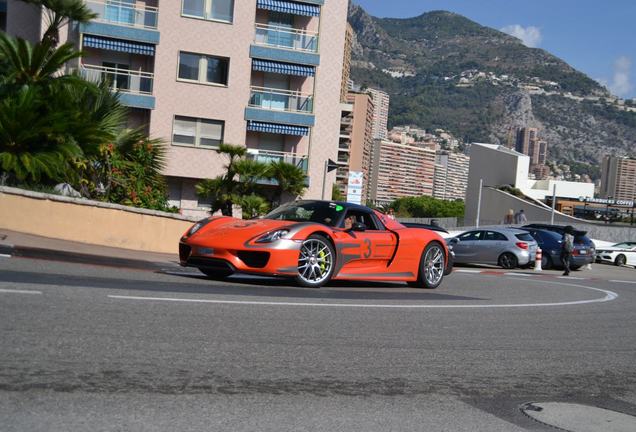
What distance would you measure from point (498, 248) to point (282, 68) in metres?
14.1

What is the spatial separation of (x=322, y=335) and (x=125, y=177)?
13.8 meters

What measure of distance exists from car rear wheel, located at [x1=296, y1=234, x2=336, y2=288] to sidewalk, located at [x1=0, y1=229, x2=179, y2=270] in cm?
242

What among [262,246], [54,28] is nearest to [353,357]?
[262,246]

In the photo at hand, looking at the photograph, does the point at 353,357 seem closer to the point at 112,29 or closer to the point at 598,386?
the point at 598,386

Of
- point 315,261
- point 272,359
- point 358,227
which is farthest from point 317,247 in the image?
point 272,359

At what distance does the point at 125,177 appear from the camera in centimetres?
2056

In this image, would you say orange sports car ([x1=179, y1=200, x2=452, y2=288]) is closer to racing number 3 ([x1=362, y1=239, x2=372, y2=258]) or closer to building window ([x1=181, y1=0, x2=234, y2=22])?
racing number 3 ([x1=362, y1=239, x2=372, y2=258])

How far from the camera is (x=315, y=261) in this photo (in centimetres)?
1202

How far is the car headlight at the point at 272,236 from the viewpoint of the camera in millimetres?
11492

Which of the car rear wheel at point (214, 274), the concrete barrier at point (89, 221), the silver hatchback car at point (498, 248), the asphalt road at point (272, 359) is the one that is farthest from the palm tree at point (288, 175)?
the asphalt road at point (272, 359)

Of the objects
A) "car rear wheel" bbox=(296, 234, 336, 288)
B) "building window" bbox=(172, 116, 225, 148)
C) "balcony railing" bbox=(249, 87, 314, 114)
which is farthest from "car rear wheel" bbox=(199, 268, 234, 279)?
"balcony railing" bbox=(249, 87, 314, 114)

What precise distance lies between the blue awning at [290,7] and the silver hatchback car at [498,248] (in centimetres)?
1453

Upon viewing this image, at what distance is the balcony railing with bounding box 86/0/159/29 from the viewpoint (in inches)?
1441

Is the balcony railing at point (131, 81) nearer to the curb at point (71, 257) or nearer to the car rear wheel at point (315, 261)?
the curb at point (71, 257)
